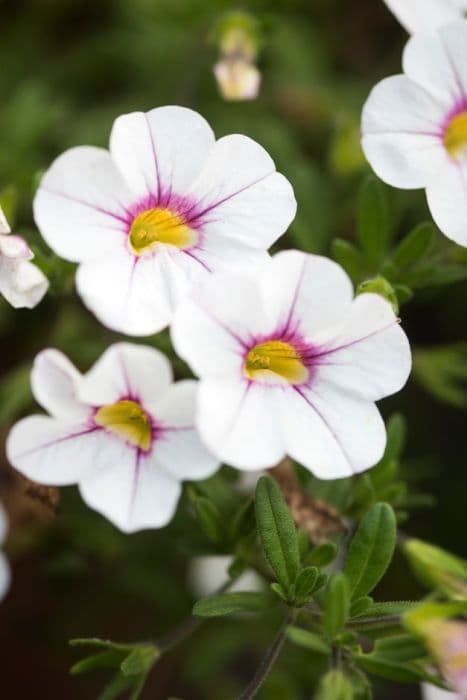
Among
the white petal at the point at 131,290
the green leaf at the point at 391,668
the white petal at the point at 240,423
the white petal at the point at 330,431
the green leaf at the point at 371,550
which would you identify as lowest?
the green leaf at the point at 391,668

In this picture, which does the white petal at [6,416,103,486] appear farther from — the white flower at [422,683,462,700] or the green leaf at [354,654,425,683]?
the white flower at [422,683,462,700]

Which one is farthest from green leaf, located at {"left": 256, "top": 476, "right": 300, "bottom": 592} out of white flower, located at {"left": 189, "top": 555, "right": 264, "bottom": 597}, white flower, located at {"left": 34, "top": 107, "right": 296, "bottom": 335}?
white flower, located at {"left": 189, "top": 555, "right": 264, "bottom": 597}

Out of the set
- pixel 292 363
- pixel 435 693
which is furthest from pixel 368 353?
pixel 435 693

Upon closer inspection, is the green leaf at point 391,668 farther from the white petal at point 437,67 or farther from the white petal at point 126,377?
the white petal at point 437,67

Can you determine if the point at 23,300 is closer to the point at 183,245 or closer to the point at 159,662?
the point at 183,245

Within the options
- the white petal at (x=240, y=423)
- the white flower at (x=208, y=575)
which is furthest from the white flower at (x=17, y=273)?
the white flower at (x=208, y=575)

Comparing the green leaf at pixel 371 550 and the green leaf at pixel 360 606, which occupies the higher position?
the green leaf at pixel 371 550
